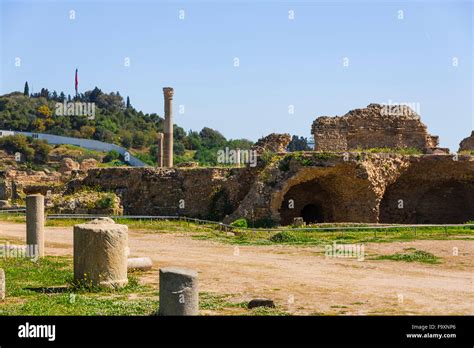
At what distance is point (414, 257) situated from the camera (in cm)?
1612

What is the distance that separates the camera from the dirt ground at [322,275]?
10406 mm

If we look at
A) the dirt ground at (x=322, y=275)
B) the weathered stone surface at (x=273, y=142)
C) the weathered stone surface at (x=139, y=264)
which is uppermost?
the weathered stone surface at (x=273, y=142)

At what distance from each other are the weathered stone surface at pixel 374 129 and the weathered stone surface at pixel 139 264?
17.2 metres

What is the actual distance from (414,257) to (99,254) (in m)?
8.39

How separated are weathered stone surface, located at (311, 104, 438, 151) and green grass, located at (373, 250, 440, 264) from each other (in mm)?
13928

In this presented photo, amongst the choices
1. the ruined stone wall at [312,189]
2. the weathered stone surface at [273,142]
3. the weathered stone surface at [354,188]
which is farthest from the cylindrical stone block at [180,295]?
the weathered stone surface at [273,142]

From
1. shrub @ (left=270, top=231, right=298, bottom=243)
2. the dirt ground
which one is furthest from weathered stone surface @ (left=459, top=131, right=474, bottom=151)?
shrub @ (left=270, top=231, right=298, bottom=243)

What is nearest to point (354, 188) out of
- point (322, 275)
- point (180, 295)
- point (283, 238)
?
point (283, 238)

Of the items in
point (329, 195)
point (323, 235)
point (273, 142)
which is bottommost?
point (323, 235)

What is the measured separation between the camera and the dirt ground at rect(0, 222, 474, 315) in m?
10.4

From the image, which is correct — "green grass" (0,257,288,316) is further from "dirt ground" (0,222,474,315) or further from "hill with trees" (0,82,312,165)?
"hill with trees" (0,82,312,165)

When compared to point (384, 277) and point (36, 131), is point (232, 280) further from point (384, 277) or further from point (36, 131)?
point (36, 131)

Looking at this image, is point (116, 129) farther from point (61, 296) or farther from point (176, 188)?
point (61, 296)

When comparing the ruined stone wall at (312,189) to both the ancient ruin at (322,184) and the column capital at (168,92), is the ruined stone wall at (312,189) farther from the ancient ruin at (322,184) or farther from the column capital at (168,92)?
the column capital at (168,92)
